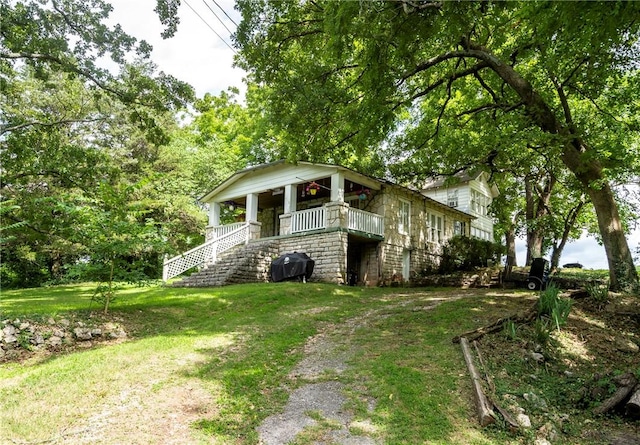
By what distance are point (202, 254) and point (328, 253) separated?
5.67 metres

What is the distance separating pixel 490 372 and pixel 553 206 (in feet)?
81.0

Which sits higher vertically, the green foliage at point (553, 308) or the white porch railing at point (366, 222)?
→ the white porch railing at point (366, 222)

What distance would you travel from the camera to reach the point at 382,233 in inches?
705

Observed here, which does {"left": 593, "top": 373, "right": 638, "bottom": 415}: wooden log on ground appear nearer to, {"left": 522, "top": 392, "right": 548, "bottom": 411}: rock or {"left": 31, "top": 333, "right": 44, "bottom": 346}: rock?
{"left": 522, "top": 392, "right": 548, "bottom": 411}: rock

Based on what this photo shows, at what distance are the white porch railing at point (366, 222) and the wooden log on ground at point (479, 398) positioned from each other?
36.0ft

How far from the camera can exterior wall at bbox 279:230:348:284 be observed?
15.6 meters

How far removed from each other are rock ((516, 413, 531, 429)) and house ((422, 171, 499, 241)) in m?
23.2

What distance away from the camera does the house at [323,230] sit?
16016 millimetres

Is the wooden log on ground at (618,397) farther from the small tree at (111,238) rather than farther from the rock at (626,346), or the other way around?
the small tree at (111,238)

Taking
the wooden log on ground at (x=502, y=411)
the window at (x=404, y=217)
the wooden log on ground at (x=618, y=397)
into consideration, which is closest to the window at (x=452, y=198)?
the window at (x=404, y=217)

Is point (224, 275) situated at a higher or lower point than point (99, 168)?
lower

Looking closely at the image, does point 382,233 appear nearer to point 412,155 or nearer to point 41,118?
point 412,155

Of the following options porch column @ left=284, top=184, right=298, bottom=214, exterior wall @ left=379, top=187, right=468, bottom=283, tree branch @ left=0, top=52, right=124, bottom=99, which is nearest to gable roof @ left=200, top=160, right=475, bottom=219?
porch column @ left=284, top=184, right=298, bottom=214

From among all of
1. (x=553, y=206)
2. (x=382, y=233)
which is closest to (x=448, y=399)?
(x=382, y=233)
